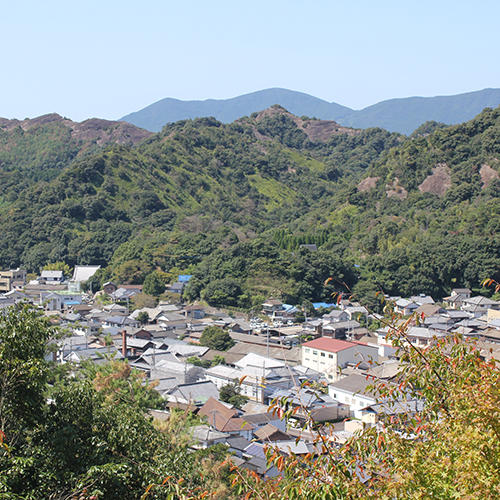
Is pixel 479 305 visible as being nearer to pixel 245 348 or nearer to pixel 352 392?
pixel 245 348

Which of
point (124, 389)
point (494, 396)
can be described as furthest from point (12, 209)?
point (494, 396)

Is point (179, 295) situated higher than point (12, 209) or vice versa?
point (12, 209)

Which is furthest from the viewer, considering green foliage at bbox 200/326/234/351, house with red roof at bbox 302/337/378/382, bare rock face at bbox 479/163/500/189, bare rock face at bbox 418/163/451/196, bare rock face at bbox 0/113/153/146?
bare rock face at bbox 0/113/153/146

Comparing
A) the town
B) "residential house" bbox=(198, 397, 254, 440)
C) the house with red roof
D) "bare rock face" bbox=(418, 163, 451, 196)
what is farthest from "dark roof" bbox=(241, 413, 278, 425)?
"bare rock face" bbox=(418, 163, 451, 196)

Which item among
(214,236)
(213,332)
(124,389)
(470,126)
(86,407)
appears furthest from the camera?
(470,126)

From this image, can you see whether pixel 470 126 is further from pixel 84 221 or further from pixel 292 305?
pixel 84 221

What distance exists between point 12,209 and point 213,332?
3073 centimetres

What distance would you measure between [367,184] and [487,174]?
1107cm

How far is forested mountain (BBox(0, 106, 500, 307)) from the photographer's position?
3631 cm

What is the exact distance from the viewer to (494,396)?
11.5 ft

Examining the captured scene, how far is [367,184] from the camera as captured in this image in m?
52.7

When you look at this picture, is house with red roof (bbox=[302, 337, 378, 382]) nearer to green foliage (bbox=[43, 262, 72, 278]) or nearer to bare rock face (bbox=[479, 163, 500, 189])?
bare rock face (bbox=[479, 163, 500, 189])

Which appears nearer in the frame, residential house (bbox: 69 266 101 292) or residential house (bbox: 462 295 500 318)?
residential house (bbox: 462 295 500 318)

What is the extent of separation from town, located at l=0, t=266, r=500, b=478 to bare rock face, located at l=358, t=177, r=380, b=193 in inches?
712
